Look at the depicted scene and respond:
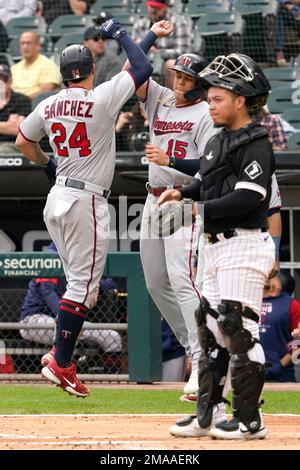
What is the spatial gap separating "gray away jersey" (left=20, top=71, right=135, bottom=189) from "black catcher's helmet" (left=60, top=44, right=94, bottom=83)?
8cm

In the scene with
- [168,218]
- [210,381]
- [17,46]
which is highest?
[17,46]

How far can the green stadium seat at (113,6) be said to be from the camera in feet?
42.8

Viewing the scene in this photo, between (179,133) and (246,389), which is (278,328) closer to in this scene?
(179,133)

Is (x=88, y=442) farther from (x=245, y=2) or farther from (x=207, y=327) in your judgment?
(x=245, y=2)

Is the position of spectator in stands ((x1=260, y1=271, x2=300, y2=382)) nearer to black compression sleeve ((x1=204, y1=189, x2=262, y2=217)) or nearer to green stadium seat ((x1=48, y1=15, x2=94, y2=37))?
black compression sleeve ((x1=204, y1=189, x2=262, y2=217))

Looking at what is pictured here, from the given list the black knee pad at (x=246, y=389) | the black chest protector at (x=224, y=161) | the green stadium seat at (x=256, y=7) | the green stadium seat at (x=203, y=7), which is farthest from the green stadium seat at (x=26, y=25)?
the black knee pad at (x=246, y=389)

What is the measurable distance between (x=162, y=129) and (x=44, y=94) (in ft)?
15.9

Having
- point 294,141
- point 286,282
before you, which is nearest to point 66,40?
point 294,141

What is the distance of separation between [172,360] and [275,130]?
109 inches

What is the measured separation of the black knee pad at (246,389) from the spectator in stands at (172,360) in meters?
3.87

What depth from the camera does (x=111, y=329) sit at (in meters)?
A: 8.39

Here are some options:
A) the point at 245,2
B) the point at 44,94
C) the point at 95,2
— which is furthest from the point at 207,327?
the point at 95,2

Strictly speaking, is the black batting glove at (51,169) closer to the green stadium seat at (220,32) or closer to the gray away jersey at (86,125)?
the gray away jersey at (86,125)

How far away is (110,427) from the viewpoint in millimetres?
5348
